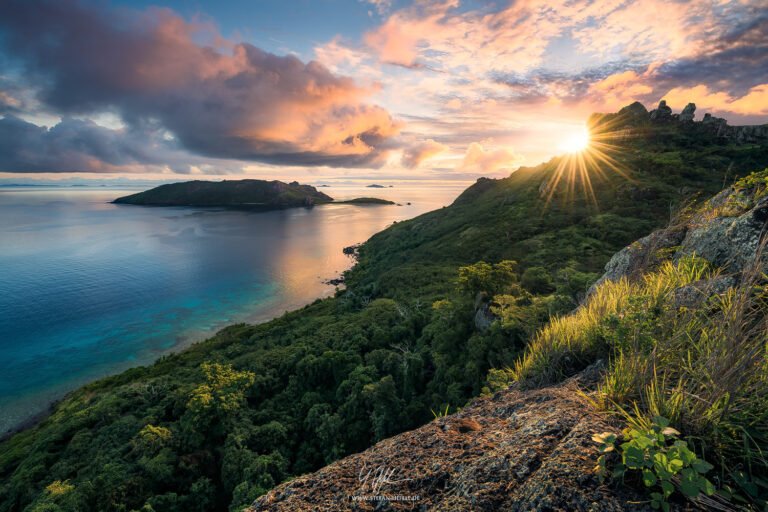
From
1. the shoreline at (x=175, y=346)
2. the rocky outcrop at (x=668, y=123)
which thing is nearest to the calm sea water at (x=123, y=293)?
the shoreline at (x=175, y=346)

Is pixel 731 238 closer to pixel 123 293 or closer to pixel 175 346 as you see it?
pixel 175 346

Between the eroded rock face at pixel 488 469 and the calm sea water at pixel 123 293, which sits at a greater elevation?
the eroded rock face at pixel 488 469

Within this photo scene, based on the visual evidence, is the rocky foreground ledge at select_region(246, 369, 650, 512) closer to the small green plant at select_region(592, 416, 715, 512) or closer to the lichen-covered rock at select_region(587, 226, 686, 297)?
the small green plant at select_region(592, 416, 715, 512)

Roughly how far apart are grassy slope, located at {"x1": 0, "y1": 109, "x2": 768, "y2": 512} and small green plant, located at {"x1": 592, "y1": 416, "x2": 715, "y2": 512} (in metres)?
10.8

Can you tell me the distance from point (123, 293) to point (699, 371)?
276 ft

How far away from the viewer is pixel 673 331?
364cm

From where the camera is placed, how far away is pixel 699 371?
8.82 feet

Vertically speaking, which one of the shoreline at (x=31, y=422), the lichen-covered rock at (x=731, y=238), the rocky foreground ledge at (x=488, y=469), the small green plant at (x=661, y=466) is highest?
the lichen-covered rock at (x=731, y=238)

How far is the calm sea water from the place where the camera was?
38656 millimetres

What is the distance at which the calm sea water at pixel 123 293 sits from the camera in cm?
3866

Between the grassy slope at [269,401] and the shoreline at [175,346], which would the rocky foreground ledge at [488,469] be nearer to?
the grassy slope at [269,401]

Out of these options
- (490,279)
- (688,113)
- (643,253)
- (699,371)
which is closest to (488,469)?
(699,371)

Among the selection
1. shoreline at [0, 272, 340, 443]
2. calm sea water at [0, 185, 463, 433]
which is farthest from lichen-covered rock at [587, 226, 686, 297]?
calm sea water at [0, 185, 463, 433]

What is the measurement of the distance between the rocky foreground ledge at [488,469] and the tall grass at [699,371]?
491mm
